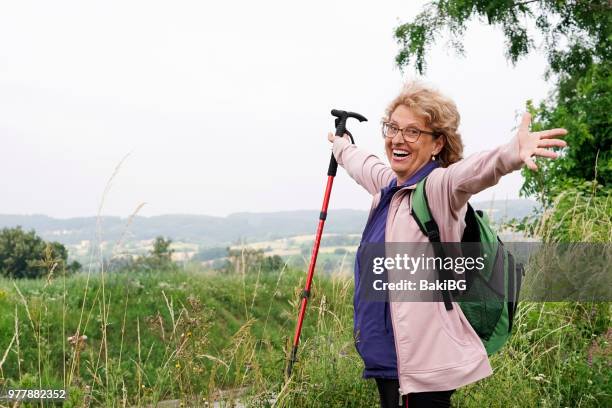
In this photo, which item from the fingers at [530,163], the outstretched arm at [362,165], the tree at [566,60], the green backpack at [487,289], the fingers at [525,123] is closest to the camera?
the fingers at [530,163]

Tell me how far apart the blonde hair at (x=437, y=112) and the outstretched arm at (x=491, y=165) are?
33 cm

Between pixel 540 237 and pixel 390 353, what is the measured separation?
173 inches

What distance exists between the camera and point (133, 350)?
7.12 metres

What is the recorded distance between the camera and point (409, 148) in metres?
3.24

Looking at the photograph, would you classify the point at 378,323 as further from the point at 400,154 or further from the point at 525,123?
the point at 525,123

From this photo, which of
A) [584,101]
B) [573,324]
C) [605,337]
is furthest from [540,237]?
[584,101]

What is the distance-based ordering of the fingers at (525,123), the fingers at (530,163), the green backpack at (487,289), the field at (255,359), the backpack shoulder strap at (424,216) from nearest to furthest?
the fingers at (530,163) < the fingers at (525,123) < the backpack shoulder strap at (424,216) < the green backpack at (487,289) < the field at (255,359)

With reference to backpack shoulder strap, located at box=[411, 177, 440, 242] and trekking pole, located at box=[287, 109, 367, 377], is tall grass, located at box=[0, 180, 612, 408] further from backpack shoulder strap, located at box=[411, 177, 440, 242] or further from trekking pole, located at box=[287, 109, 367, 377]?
backpack shoulder strap, located at box=[411, 177, 440, 242]

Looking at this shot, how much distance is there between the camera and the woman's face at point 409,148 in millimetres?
3236

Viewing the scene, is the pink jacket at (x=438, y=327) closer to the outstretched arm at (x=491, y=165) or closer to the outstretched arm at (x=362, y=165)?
the outstretched arm at (x=491, y=165)

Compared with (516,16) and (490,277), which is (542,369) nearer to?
(490,277)

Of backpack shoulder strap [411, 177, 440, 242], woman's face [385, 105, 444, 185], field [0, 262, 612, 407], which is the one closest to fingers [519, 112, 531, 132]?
backpack shoulder strap [411, 177, 440, 242]

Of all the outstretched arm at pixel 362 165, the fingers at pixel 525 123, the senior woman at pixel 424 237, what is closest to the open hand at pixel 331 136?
the outstretched arm at pixel 362 165

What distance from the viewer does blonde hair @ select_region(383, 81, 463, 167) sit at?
127 inches
